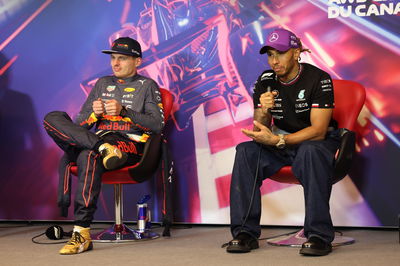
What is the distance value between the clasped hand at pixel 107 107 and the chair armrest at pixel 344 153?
1259 millimetres

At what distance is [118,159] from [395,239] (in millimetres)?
1626

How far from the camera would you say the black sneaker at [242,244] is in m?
3.28

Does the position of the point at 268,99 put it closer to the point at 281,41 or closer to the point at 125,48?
the point at 281,41

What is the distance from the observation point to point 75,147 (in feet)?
12.5

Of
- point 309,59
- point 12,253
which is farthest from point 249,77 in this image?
point 12,253

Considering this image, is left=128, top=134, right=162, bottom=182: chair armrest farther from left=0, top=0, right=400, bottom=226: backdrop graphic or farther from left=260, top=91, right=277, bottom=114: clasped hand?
left=260, top=91, right=277, bottom=114: clasped hand

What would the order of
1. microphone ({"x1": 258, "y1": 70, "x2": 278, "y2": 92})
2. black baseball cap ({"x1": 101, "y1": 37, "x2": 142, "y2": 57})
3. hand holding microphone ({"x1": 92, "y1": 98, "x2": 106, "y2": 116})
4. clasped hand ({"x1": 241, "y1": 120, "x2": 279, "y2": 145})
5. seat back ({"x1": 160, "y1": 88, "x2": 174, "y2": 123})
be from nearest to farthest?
1. clasped hand ({"x1": 241, "y1": 120, "x2": 279, "y2": 145})
2. microphone ({"x1": 258, "y1": 70, "x2": 278, "y2": 92})
3. hand holding microphone ({"x1": 92, "y1": 98, "x2": 106, "y2": 116})
4. black baseball cap ({"x1": 101, "y1": 37, "x2": 142, "y2": 57})
5. seat back ({"x1": 160, "y1": 88, "x2": 174, "y2": 123})

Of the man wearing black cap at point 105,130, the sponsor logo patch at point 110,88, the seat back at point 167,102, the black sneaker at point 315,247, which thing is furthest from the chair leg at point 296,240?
the sponsor logo patch at point 110,88

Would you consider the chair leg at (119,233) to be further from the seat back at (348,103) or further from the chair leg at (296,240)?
the seat back at (348,103)

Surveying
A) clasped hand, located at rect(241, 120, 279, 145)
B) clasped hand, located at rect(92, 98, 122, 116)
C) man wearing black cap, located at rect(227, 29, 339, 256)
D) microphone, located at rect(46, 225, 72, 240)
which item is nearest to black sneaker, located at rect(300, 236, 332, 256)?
man wearing black cap, located at rect(227, 29, 339, 256)

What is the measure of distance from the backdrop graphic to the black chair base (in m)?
0.59

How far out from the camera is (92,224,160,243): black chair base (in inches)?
151

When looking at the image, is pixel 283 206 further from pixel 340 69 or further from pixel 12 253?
pixel 12 253

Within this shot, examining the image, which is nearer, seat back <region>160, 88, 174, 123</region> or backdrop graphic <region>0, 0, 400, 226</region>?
backdrop graphic <region>0, 0, 400, 226</region>
